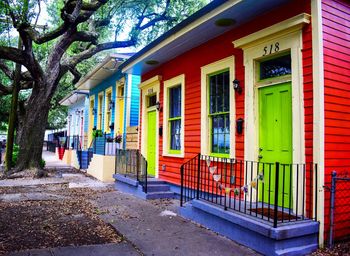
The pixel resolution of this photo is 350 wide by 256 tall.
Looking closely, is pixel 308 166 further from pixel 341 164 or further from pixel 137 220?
pixel 137 220

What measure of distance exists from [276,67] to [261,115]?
2.77 feet

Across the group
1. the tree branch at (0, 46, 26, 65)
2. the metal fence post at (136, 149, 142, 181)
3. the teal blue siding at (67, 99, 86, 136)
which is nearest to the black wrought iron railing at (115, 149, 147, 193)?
the metal fence post at (136, 149, 142, 181)

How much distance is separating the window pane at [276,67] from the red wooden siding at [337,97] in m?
0.66

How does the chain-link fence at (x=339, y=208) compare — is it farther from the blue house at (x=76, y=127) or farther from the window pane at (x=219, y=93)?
the blue house at (x=76, y=127)

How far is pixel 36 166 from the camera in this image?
12352 millimetres

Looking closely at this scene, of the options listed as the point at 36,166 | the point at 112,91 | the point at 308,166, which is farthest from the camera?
the point at 112,91

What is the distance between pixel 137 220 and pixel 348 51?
446 centimetres

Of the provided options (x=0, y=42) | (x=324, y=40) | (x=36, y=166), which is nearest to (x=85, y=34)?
(x=0, y=42)

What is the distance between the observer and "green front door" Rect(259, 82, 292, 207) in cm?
514

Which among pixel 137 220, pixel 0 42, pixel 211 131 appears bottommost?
pixel 137 220

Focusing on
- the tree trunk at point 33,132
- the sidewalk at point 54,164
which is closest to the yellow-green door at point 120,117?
the tree trunk at point 33,132

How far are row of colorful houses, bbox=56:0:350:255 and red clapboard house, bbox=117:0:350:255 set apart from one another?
0.02 meters

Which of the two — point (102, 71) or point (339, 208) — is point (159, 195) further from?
point (102, 71)

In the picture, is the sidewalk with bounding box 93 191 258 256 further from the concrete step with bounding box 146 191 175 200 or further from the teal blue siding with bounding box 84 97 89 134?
the teal blue siding with bounding box 84 97 89 134
